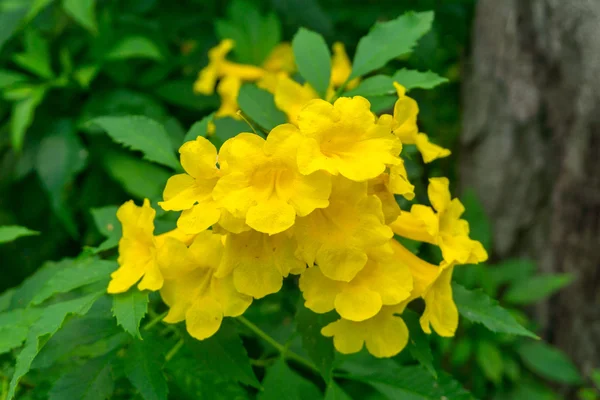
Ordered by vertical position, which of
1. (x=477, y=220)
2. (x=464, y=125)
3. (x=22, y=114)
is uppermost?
(x=22, y=114)

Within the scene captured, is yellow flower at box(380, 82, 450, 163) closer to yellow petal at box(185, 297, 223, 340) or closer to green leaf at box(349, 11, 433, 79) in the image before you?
green leaf at box(349, 11, 433, 79)

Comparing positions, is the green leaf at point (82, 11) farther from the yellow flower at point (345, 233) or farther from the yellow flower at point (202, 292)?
the yellow flower at point (345, 233)

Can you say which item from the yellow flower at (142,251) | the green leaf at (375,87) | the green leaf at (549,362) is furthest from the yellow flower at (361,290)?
→ the green leaf at (549,362)

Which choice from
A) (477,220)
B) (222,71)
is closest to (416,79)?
(222,71)

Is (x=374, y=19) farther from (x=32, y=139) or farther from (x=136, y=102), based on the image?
(x=32, y=139)

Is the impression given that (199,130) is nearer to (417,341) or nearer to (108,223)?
(108,223)
